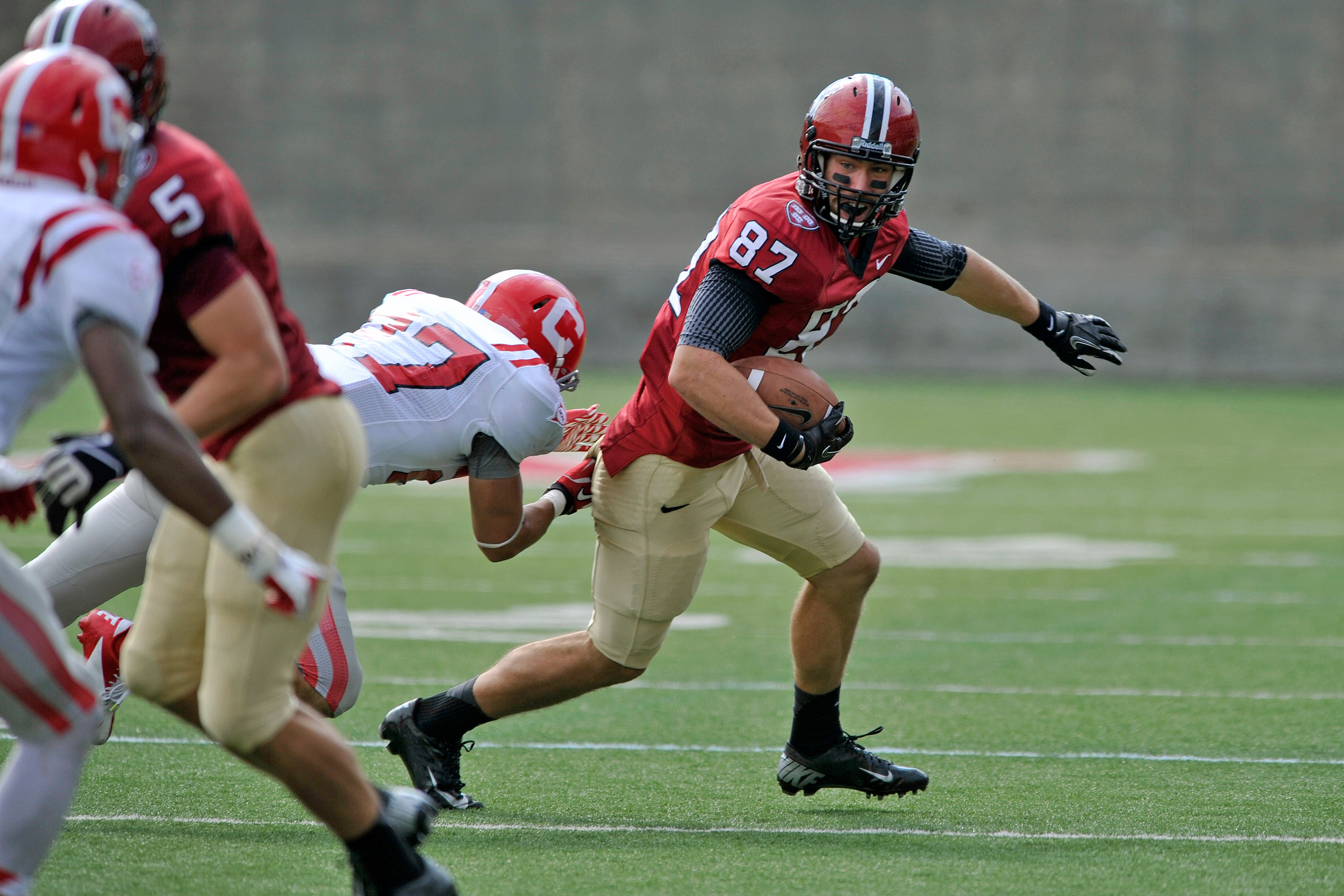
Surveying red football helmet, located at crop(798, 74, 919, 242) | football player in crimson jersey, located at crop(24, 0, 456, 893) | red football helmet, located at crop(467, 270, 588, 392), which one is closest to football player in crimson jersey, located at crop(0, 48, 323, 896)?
football player in crimson jersey, located at crop(24, 0, 456, 893)

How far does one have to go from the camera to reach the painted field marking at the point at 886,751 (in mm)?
4375

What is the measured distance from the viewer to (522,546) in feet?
13.0

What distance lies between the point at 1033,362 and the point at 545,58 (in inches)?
329

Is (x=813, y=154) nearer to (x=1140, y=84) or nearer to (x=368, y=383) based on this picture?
(x=368, y=383)

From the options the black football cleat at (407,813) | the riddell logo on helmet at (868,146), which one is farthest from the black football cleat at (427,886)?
the riddell logo on helmet at (868,146)

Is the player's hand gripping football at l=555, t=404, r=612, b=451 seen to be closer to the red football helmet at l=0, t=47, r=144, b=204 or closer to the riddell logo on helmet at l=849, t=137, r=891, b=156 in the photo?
the riddell logo on helmet at l=849, t=137, r=891, b=156

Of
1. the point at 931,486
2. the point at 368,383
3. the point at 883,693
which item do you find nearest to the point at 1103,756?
the point at 883,693

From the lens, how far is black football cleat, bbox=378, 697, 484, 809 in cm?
394

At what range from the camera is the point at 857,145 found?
3852 millimetres

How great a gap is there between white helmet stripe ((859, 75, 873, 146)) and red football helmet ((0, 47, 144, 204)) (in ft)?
6.44

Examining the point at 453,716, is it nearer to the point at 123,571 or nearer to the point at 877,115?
the point at 123,571

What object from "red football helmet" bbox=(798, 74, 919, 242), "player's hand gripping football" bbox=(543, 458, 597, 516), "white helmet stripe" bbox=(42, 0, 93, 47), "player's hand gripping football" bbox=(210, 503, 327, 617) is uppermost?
"red football helmet" bbox=(798, 74, 919, 242)

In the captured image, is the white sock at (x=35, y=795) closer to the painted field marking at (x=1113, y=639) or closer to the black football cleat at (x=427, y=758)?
the black football cleat at (x=427, y=758)

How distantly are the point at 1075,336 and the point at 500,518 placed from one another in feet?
5.81
